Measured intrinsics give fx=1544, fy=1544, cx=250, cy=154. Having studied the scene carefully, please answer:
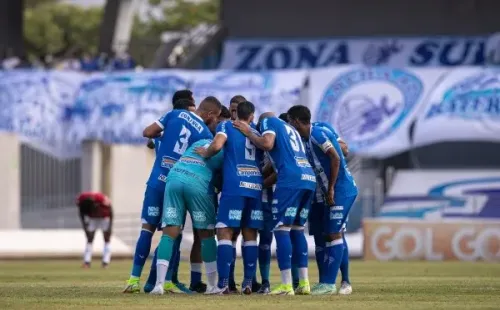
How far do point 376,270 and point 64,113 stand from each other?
796 inches

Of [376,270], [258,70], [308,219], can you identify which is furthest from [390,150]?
[308,219]

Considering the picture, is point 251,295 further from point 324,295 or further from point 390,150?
point 390,150

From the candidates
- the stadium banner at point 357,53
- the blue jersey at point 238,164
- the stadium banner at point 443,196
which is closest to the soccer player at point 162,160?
the blue jersey at point 238,164

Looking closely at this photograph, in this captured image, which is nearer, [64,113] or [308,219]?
[308,219]

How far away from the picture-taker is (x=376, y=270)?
28.2m

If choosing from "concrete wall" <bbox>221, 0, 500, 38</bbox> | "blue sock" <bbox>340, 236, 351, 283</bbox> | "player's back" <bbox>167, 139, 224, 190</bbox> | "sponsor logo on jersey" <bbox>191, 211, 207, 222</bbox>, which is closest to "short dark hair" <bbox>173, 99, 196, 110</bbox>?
"player's back" <bbox>167, 139, 224, 190</bbox>

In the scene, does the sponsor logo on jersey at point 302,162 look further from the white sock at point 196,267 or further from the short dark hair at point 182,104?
the white sock at point 196,267

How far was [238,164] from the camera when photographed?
17.9 meters

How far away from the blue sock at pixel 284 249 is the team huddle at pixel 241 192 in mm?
12

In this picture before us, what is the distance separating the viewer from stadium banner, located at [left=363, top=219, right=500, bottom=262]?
36.0 meters

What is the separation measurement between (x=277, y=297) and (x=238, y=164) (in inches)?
64.7

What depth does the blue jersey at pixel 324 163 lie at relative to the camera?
18.5 meters

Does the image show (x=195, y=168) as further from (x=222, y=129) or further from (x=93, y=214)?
(x=93, y=214)

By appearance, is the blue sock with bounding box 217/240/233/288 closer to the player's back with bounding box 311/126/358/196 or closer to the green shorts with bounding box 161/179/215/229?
the green shorts with bounding box 161/179/215/229
